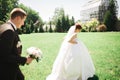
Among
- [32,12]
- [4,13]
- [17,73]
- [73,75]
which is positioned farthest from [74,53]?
[32,12]

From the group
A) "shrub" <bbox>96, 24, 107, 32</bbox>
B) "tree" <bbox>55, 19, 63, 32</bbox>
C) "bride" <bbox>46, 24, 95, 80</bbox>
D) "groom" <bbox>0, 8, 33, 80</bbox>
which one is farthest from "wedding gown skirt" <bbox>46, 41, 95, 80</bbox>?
"tree" <bbox>55, 19, 63, 32</bbox>

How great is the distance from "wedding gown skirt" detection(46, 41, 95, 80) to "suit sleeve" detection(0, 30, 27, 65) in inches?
185

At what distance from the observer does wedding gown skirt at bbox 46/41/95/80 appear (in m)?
8.50

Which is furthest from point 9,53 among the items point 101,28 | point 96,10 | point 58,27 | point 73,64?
point 96,10

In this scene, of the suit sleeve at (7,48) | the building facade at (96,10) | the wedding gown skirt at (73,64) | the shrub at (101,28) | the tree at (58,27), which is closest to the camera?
the suit sleeve at (7,48)

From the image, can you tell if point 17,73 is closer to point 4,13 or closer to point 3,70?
point 3,70

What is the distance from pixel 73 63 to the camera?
A: 8.52m

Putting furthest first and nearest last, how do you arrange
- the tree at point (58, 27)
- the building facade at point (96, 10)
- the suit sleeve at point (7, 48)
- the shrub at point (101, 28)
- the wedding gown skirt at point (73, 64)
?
the building facade at point (96, 10)
the tree at point (58, 27)
the shrub at point (101, 28)
the wedding gown skirt at point (73, 64)
the suit sleeve at point (7, 48)

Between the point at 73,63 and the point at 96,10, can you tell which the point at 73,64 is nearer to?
the point at 73,63

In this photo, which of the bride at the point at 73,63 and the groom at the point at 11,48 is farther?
the bride at the point at 73,63

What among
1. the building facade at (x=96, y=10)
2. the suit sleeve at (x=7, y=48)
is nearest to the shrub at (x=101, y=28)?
the building facade at (x=96, y=10)

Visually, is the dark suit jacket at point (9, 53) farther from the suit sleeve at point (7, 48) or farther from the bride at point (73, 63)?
the bride at point (73, 63)

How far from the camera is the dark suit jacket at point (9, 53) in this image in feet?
12.5

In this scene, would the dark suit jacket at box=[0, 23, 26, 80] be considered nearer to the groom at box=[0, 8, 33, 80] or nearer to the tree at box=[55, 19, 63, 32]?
the groom at box=[0, 8, 33, 80]
